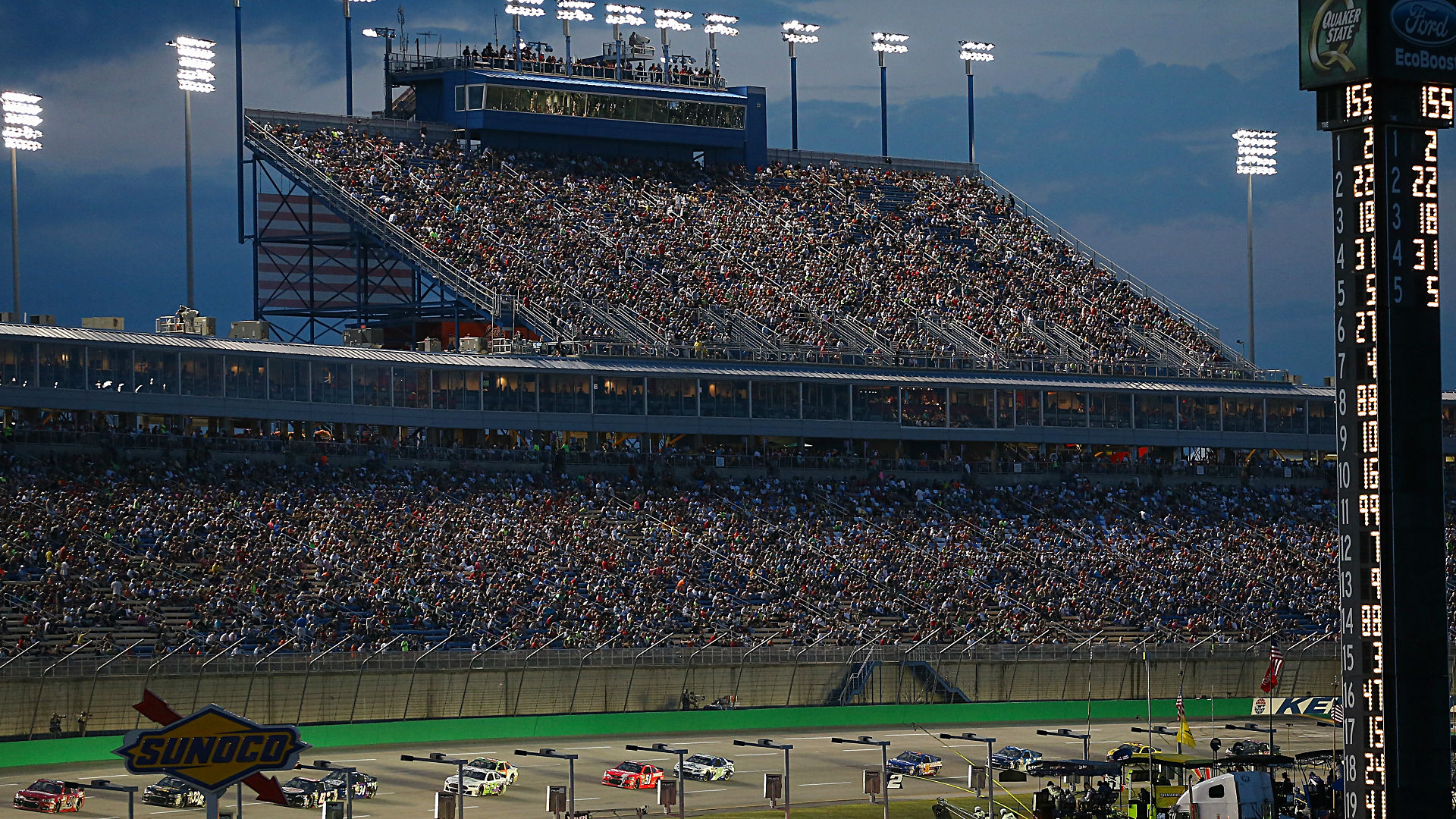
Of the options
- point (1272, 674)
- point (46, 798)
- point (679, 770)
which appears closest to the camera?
point (679, 770)

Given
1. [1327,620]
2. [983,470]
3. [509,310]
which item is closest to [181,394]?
[509,310]

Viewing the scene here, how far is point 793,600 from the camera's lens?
66.7 meters

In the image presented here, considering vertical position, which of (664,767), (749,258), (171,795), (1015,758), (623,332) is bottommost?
(1015,758)

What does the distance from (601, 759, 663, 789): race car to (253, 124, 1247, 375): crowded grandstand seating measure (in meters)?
26.4

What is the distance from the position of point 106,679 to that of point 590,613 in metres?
15.8

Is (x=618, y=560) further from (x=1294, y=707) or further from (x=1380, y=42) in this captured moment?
(x=1380, y=42)

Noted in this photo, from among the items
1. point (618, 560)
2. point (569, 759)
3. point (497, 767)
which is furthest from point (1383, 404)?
point (618, 560)

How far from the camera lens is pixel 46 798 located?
146 feet

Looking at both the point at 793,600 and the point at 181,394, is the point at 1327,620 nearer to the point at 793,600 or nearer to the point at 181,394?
the point at 793,600

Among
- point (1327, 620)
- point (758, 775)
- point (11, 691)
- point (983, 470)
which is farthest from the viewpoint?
point (983, 470)

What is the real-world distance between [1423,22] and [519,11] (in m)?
58.8

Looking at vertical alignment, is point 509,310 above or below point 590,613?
above

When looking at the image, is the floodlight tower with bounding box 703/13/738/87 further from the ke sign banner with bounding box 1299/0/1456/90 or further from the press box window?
the ke sign banner with bounding box 1299/0/1456/90

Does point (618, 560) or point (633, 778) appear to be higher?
point (618, 560)
